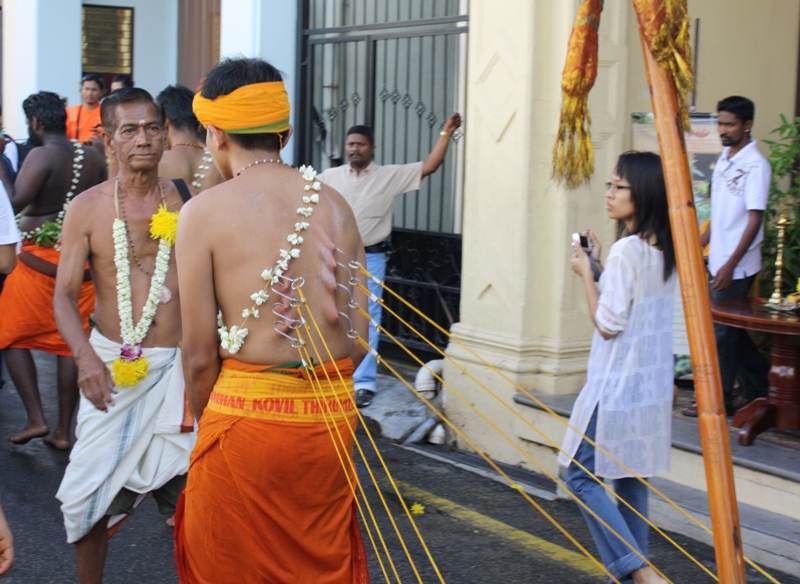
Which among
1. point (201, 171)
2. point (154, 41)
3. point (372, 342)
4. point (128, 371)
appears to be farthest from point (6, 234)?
point (154, 41)

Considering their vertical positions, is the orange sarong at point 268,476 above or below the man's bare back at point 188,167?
below

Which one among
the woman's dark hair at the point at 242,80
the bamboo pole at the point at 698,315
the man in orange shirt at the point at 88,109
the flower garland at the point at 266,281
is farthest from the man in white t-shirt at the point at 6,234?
the man in orange shirt at the point at 88,109

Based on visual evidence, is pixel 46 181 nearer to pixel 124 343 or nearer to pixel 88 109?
pixel 124 343

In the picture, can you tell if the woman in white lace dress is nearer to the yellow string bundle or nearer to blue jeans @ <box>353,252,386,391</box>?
the yellow string bundle

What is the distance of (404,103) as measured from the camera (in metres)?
8.02

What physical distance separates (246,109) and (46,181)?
4143 mm

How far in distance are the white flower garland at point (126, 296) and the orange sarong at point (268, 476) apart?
126 cm

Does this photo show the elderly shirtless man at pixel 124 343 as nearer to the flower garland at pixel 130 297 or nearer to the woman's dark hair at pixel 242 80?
the flower garland at pixel 130 297

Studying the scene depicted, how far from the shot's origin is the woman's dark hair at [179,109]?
18.2 feet

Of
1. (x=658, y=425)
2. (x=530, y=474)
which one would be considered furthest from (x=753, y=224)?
(x=658, y=425)

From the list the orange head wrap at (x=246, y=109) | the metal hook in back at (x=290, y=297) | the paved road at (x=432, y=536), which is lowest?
the paved road at (x=432, y=536)

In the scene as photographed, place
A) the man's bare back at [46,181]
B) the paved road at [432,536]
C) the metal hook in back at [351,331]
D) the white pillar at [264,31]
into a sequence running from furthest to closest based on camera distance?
the white pillar at [264,31], the man's bare back at [46,181], the paved road at [432,536], the metal hook in back at [351,331]

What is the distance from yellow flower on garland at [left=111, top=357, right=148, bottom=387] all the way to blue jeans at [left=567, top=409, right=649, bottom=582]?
1786mm

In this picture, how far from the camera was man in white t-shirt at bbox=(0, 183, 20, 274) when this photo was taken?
14.3 feet
